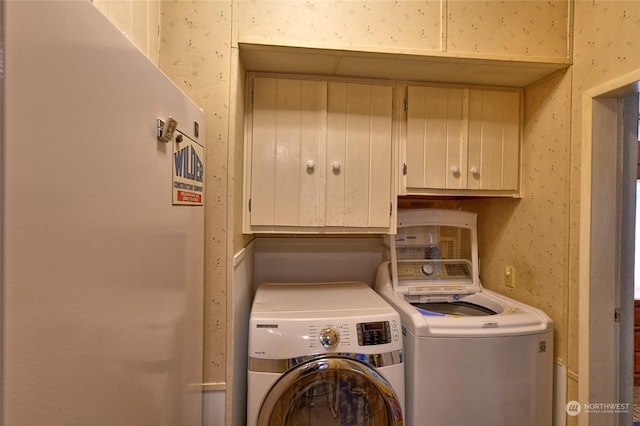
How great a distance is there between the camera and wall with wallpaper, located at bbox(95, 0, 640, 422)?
4.18 feet

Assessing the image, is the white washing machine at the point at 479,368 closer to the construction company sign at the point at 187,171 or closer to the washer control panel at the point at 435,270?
the washer control panel at the point at 435,270

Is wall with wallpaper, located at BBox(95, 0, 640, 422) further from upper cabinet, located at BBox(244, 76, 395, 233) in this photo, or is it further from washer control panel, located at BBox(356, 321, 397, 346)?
washer control panel, located at BBox(356, 321, 397, 346)

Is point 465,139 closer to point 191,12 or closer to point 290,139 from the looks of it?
point 290,139

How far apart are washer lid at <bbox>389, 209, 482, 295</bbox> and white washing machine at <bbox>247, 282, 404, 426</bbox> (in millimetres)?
593

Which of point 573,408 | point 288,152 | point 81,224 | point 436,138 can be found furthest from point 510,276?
point 81,224

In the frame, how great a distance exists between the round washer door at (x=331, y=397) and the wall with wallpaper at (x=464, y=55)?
0.27 metres

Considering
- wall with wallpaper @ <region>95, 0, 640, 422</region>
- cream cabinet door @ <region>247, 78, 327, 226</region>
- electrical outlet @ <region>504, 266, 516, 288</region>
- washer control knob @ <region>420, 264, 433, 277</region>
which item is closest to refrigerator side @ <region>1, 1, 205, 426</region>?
wall with wallpaper @ <region>95, 0, 640, 422</region>

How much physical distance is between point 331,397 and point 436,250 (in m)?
1.13

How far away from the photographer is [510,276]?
181 cm

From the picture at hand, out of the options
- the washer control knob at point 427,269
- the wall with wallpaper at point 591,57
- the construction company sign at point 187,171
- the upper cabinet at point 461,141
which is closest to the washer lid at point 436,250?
the washer control knob at point 427,269

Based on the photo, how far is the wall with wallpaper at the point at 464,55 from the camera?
1.27 meters

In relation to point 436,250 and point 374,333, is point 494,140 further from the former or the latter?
point 374,333

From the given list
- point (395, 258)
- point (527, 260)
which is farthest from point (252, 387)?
point (527, 260)
